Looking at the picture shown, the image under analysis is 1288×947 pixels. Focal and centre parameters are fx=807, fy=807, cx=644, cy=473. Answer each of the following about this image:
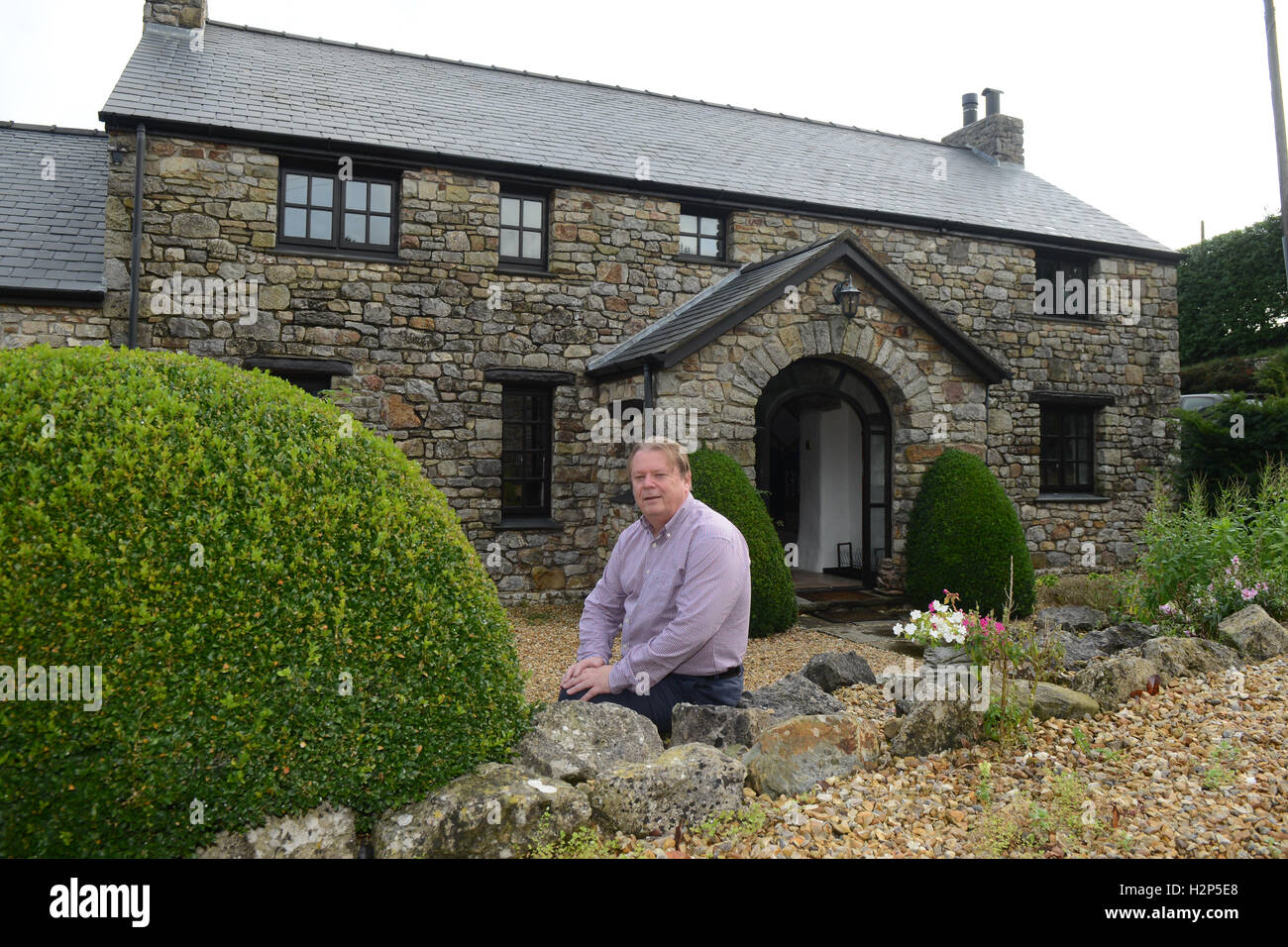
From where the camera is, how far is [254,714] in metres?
2.43

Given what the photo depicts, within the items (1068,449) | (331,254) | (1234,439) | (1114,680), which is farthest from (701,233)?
(1114,680)

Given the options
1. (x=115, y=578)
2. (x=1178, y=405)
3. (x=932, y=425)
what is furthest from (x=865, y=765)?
(x=1178, y=405)

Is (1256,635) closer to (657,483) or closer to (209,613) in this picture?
(657,483)

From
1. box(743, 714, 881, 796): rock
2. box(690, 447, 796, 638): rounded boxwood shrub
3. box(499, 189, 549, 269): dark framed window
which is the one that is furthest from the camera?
box(499, 189, 549, 269): dark framed window

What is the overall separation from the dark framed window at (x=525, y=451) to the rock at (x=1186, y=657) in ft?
23.5

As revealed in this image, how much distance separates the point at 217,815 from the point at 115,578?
763mm

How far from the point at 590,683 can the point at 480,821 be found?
1195mm

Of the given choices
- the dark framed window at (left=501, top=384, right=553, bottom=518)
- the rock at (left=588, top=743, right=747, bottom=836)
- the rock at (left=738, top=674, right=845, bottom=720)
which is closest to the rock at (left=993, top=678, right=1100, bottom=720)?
the rock at (left=738, top=674, right=845, bottom=720)

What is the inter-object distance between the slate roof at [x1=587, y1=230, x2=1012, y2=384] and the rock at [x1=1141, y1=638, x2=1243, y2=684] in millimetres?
5049

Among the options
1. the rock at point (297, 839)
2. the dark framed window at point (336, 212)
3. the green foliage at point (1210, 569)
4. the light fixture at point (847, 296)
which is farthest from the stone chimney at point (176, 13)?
the green foliage at point (1210, 569)

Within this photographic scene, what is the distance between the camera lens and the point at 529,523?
1017 cm

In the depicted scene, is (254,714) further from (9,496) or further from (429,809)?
(9,496)

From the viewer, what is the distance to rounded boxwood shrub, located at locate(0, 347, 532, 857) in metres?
2.26

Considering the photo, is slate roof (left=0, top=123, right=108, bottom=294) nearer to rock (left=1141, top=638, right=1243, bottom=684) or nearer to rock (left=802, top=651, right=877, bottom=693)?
rock (left=802, top=651, right=877, bottom=693)
